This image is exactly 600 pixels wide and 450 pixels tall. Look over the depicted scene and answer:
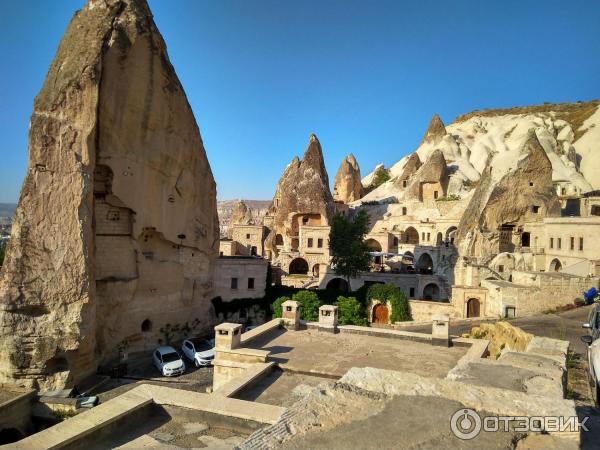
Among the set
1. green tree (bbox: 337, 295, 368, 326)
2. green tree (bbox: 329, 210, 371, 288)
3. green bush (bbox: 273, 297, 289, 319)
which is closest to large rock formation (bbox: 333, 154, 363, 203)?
green tree (bbox: 329, 210, 371, 288)

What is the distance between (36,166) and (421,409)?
18.2 meters

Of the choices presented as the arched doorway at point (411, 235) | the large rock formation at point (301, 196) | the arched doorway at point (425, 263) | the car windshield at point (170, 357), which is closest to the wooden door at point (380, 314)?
the arched doorway at point (425, 263)

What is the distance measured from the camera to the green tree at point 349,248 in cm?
3188

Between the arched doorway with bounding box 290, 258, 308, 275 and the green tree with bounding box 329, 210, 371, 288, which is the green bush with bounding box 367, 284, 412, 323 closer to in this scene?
the green tree with bounding box 329, 210, 371, 288

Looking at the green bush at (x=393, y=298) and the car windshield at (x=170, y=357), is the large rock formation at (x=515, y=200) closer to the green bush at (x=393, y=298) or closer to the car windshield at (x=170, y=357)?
the green bush at (x=393, y=298)

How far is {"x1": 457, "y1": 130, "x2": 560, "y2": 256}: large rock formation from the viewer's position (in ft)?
107

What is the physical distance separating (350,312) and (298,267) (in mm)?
14375

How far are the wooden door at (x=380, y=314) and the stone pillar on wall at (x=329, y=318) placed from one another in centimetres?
1625

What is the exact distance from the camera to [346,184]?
214ft

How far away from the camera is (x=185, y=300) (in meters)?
23.9

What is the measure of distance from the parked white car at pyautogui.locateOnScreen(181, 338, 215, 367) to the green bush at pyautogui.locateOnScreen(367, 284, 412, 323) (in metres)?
12.4

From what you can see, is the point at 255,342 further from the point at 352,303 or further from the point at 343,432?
the point at 352,303

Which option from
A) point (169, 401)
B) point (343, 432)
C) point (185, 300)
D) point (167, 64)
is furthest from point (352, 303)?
point (343, 432)

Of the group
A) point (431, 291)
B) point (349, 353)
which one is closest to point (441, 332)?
point (349, 353)
